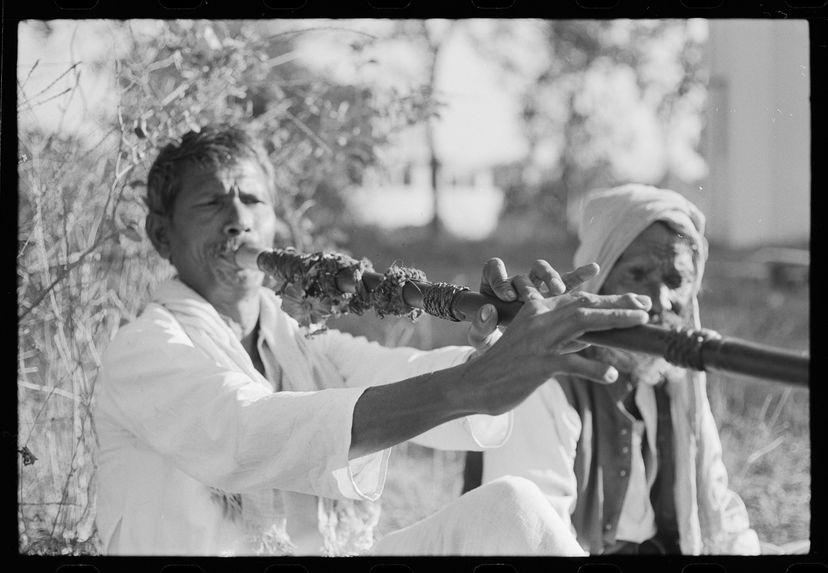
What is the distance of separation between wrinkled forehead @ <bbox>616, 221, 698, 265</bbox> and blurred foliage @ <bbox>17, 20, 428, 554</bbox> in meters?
1.19

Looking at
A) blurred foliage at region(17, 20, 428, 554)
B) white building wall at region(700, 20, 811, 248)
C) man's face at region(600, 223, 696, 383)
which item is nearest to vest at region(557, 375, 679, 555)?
man's face at region(600, 223, 696, 383)

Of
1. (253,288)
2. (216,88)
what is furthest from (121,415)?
(216,88)

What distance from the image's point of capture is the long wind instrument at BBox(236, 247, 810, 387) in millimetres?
1489

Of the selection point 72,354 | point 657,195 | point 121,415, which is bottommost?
point 121,415

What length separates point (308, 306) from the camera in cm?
265

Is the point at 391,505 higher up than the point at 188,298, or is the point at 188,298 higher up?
the point at 188,298

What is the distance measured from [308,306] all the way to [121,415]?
55cm

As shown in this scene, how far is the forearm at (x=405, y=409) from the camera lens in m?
1.87

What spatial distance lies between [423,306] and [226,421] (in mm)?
500

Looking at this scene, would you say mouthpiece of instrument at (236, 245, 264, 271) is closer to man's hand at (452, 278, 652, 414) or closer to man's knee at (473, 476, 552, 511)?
man's knee at (473, 476, 552, 511)

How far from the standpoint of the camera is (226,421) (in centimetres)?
215

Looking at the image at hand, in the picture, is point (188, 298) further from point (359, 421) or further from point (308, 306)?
point (359, 421)

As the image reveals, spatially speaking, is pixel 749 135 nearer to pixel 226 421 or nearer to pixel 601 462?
pixel 601 462

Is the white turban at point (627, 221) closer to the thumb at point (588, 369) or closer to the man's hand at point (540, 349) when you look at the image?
the man's hand at point (540, 349)
